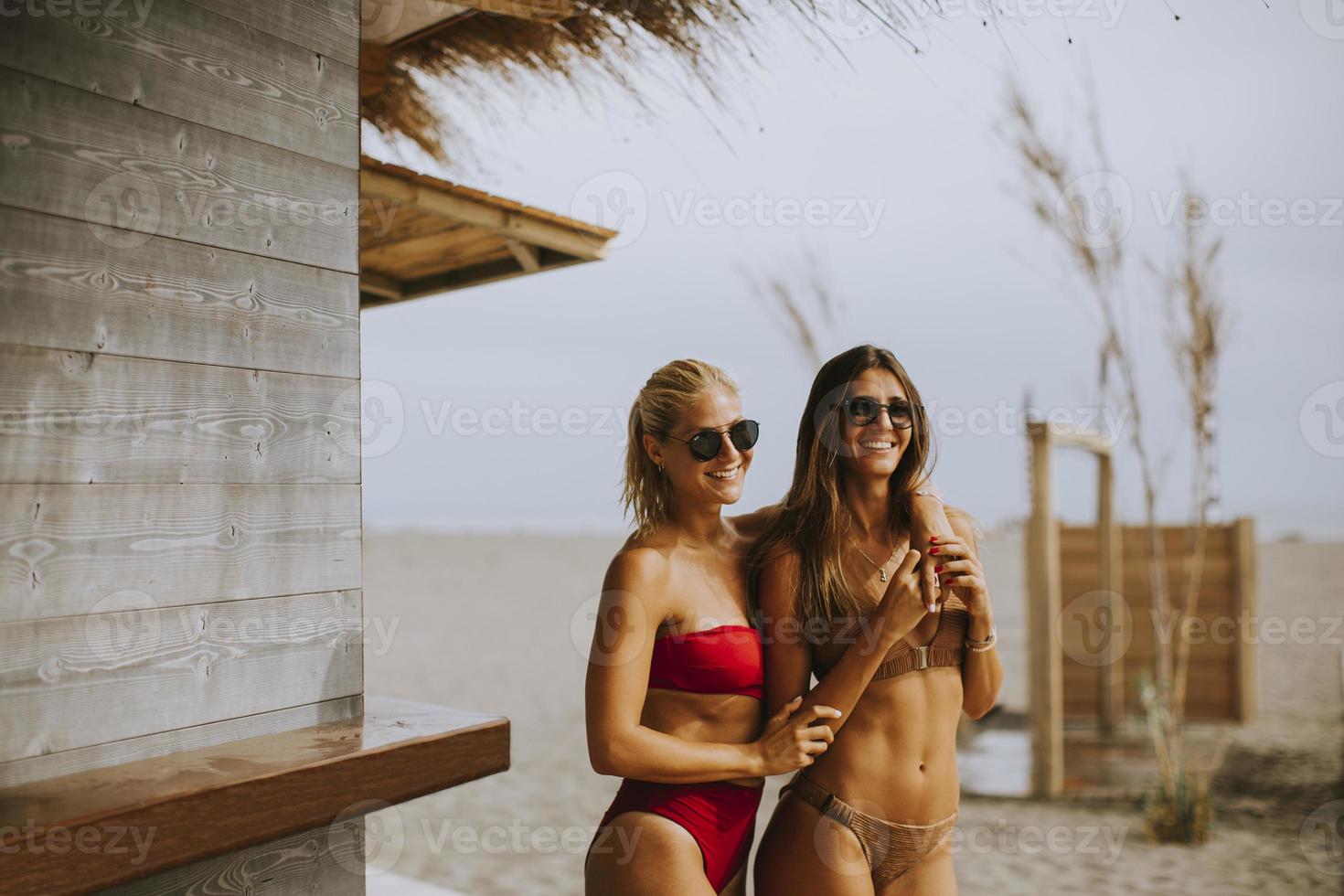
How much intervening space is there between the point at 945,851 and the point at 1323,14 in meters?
2.09

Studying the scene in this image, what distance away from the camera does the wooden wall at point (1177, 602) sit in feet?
22.4

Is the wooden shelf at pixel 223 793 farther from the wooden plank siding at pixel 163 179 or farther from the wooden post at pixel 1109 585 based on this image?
the wooden post at pixel 1109 585

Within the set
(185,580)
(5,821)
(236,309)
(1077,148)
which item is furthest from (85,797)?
(1077,148)

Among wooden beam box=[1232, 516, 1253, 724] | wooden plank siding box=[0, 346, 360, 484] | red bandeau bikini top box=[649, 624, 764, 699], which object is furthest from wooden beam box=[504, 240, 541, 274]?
wooden beam box=[1232, 516, 1253, 724]

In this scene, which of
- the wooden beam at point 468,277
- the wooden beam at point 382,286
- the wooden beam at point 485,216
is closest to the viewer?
the wooden beam at point 485,216

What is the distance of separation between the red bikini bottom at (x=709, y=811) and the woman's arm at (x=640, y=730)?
49mm

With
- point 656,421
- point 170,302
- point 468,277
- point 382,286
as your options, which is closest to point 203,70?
point 170,302

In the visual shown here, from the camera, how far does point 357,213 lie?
1841 mm

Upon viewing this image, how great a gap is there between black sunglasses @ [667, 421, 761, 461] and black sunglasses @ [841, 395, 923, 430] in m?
0.19

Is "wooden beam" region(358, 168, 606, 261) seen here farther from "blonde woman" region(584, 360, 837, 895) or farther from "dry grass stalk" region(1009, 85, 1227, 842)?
"dry grass stalk" region(1009, 85, 1227, 842)

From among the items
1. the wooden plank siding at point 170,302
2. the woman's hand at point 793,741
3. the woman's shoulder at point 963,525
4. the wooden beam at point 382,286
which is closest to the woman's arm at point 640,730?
the woman's hand at point 793,741

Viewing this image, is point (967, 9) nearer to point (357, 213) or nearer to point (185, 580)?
point (357, 213)

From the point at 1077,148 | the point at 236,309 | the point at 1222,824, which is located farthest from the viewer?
the point at 1222,824

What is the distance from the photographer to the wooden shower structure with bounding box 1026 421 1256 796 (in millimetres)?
6734
